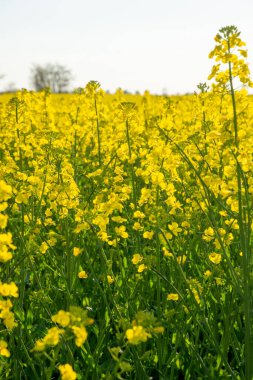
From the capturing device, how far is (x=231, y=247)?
12.1ft

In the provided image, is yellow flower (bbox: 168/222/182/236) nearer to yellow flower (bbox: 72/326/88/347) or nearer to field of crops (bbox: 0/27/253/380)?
field of crops (bbox: 0/27/253/380)

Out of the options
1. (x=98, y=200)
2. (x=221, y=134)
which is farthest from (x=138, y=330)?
(x=98, y=200)

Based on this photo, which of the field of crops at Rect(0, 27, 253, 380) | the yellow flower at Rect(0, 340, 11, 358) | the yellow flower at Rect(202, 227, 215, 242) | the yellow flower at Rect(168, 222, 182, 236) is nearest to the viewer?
the yellow flower at Rect(0, 340, 11, 358)

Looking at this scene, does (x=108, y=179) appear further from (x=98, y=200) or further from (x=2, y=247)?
(x=2, y=247)

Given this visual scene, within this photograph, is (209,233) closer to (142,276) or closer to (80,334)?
(142,276)

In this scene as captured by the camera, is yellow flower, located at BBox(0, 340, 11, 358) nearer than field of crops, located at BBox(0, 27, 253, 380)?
Yes

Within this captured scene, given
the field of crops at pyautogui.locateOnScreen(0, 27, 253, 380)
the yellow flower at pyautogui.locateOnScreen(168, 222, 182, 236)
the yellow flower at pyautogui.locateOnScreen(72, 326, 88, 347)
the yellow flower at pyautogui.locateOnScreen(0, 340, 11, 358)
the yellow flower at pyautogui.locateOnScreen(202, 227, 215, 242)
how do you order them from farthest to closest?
the yellow flower at pyautogui.locateOnScreen(202, 227, 215, 242)
the yellow flower at pyautogui.locateOnScreen(168, 222, 182, 236)
the field of crops at pyautogui.locateOnScreen(0, 27, 253, 380)
the yellow flower at pyautogui.locateOnScreen(0, 340, 11, 358)
the yellow flower at pyautogui.locateOnScreen(72, 326, 88, 347)

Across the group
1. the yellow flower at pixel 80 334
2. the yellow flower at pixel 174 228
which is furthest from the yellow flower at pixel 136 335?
the yellow flower at pixel 174 228

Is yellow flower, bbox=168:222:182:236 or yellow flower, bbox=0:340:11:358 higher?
yellow flower, bbox=168:222:182:236

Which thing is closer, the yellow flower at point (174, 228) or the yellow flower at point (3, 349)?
the yellow flower at point (3, 349)

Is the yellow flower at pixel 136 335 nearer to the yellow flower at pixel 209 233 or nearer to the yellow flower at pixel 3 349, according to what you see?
the yellow flower at pixel 3 349

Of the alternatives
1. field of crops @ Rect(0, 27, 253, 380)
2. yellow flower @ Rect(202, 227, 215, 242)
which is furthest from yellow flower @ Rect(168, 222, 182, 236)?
yellow flower @ Rect(202, 227, 215, 242)

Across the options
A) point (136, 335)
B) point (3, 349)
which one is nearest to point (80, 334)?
point (136, 335)

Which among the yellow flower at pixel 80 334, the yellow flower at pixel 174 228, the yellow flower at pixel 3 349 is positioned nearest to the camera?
the yellow flower at pixel 80 334
